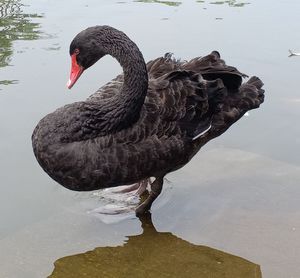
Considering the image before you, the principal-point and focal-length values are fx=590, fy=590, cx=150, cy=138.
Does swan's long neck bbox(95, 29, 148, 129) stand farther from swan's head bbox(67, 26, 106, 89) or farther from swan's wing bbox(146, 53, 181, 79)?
swan's wing bbox(146, 53, 181, 79)

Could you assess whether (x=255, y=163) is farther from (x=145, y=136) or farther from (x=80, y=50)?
(x=80, y=50)

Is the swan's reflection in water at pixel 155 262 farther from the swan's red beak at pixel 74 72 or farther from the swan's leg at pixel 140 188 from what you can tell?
the swan's red beak at pixel 74 72

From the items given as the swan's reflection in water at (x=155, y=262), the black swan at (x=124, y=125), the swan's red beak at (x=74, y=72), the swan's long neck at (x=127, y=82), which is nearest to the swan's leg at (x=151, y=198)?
the black swan at (x=124, y=125)

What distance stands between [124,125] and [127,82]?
0.22m

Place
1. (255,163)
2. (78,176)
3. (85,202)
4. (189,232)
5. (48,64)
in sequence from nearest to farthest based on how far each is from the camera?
(78,176), (189,232), (85,202), (255,163), (48,64)

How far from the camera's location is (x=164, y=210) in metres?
3.34

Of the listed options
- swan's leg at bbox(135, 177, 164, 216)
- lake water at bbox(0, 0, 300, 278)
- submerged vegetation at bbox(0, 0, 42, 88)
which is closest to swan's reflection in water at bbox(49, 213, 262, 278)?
lake water at bbox(0, 0, 300, 278)

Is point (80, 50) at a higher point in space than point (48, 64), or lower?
higher

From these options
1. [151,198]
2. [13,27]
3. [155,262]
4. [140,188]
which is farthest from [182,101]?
[13,27]

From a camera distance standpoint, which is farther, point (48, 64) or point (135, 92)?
point (48, 64)

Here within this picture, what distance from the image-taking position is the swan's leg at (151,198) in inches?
128

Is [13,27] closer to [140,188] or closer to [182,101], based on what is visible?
[140,188]

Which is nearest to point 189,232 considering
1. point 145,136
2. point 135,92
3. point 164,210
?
point 164,210

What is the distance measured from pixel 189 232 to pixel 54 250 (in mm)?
704
